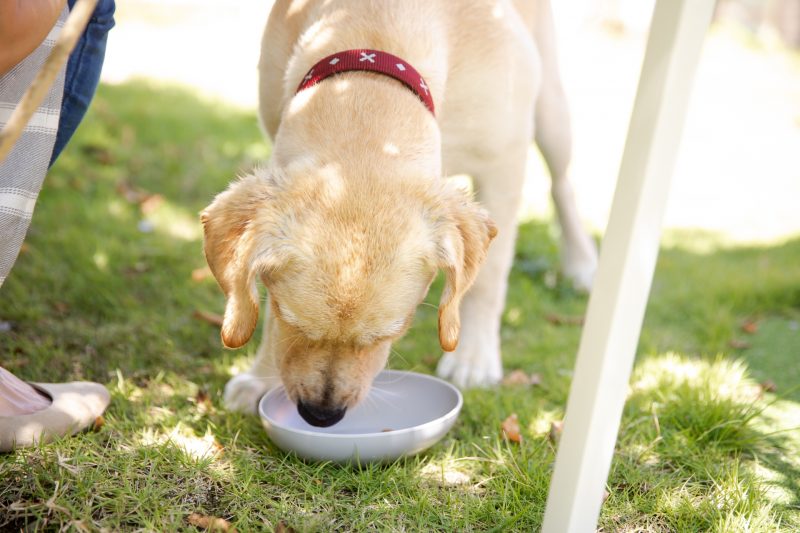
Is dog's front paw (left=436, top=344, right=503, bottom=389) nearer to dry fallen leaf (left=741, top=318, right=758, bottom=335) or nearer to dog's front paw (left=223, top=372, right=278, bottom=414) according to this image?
dog's front paw (left=223, top=372, right=278, bottom=414)

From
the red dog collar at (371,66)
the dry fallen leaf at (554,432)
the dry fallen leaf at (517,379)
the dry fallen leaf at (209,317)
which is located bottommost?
the dry fallen leaf at (209,317)

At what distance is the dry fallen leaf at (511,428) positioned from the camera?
3002 millimetres

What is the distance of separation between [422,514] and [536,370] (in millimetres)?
1512

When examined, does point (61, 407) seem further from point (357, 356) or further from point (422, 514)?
point (422, 514)

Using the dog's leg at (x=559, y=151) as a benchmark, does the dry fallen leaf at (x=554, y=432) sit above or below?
below

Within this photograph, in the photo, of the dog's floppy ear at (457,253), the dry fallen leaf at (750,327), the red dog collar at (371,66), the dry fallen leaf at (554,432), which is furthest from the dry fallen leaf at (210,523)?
the dry fallen leaf at (750,327)

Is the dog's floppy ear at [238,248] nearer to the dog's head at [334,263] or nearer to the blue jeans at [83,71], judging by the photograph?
the dog's head at [334,263]

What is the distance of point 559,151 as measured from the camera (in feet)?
15.6

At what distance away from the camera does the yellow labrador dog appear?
97.5 inches

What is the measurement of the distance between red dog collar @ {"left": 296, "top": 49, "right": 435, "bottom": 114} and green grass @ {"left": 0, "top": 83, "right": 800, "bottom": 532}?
1351 mm

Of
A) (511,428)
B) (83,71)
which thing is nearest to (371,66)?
(83,71)

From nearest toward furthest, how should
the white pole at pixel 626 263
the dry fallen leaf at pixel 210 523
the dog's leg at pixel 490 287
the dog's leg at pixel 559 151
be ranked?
1. the white pole at pixel 626 263
2. the dry fallen leaf at pixel 210 523
3. the dog's leg at pixel 490 287
4. the dog's leg at pixel 559 151

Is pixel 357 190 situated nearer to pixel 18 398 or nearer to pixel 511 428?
pixel 511 428

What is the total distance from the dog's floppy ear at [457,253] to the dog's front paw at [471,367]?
100 centimetres
